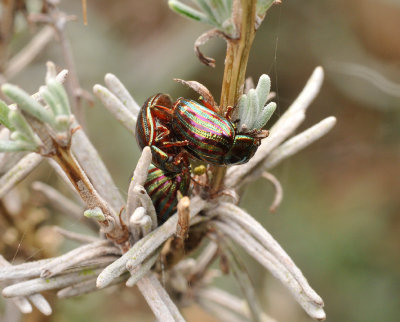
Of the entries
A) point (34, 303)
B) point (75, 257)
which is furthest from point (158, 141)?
point (34, 303)

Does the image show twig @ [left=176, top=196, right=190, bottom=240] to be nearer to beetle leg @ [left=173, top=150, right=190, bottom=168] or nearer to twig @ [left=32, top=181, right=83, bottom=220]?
beetle leg @ [left=173, top=150, right=190, bottom=168]

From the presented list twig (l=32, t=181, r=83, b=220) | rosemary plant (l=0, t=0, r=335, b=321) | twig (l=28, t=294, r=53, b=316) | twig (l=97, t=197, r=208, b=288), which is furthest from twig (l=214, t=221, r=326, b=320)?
twig (l=32, t=181, r=83, b=220)

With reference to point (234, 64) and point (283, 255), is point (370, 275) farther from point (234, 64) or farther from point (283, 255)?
point (234, 64)

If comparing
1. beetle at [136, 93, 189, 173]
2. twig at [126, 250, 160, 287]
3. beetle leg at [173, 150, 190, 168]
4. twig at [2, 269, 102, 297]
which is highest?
beetle at [136, 93, 189, 173]

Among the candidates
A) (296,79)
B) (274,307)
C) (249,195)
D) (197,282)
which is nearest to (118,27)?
(296,79)

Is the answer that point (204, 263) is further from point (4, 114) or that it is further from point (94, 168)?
point (4, 114)

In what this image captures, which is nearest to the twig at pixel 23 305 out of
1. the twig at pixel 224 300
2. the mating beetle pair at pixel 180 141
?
the mating beetle pair at pixel 180 141
